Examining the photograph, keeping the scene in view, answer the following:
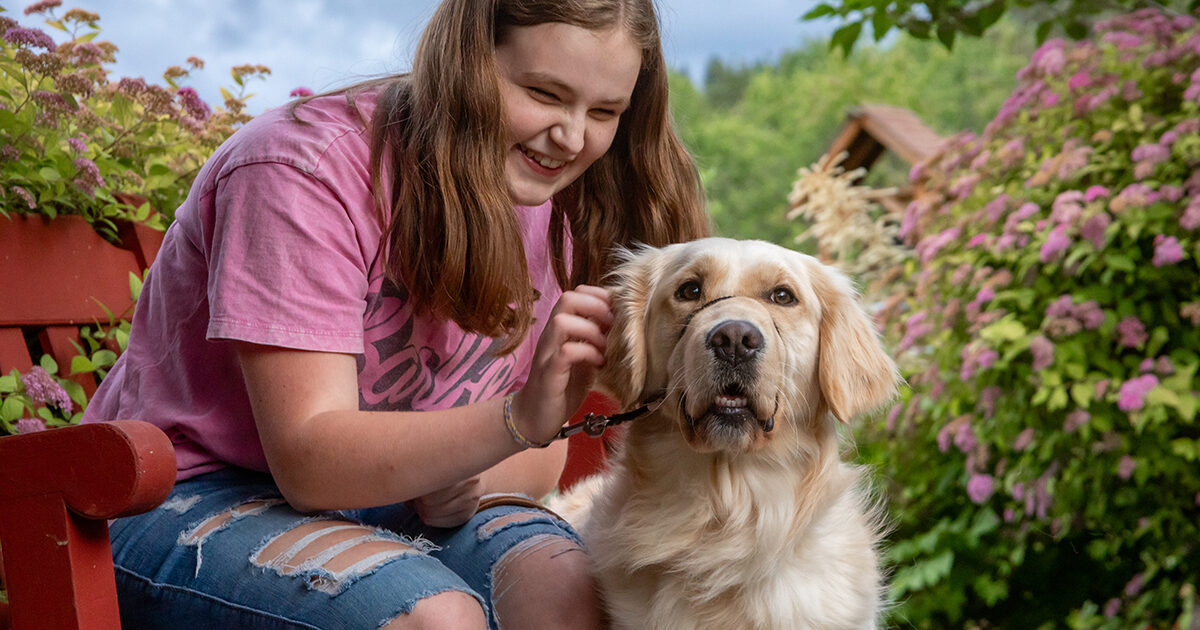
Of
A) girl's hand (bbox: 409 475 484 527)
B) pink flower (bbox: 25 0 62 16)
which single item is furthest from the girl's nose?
pink flower (bbox: 25 0 62 16)

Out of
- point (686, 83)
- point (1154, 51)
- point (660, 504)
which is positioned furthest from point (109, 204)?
point (686, 83)

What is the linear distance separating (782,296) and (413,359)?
0.57m

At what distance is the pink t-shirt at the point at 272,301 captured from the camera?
1361 millimetres

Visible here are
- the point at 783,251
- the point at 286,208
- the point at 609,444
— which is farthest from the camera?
the point at 609,444

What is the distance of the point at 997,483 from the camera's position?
3053mm

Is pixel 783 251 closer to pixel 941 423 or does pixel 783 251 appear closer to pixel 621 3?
pixel 621 3

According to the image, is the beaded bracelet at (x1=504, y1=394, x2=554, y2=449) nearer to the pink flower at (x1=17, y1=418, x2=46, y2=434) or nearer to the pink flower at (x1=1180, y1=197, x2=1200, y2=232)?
the pink flower at (x1=17, y1=418, x2=46, y2=434)

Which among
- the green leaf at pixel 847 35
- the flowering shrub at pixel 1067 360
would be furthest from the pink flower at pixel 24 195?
the flowering shrub at pixel 1067 360

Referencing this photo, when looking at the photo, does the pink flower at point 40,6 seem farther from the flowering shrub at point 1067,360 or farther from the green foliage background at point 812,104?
the green foliage background at point 812,104

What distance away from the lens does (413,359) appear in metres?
1.61

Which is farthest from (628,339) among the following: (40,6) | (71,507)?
(40,6)

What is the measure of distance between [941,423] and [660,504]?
2034 millimetres

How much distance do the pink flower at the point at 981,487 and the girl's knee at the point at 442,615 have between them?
2099mm

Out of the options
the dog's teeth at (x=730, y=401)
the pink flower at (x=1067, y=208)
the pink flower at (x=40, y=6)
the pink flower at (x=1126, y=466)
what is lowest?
the pink flower at (x=1126, y=466)
